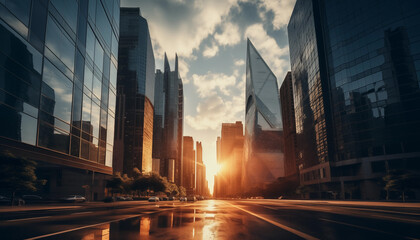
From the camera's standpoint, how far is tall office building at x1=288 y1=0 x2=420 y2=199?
66500 mm

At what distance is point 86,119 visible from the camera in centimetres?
4122

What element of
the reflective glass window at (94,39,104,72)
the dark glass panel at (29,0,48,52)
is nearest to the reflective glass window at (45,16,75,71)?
the dark glass panel at (29,0,48,52)

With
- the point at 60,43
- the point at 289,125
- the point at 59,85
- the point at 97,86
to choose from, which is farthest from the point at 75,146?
the point at 289,125

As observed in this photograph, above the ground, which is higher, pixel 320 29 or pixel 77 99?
pixel 320 29

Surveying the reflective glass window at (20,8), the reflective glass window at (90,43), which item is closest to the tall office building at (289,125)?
the reflective glass window at (90,43)

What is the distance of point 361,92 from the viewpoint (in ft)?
246

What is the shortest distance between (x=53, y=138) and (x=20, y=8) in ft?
44.2

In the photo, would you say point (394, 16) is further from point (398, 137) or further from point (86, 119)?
point (86, 119)

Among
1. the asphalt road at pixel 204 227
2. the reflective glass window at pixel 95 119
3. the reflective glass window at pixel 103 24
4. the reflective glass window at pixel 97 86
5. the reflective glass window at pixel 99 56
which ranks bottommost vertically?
the asphalt road at pixel 204 227

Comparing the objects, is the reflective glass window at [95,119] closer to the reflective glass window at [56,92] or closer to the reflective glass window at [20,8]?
the reflective glass window at [56,92]

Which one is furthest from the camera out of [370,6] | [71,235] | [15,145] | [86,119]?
[370,6]

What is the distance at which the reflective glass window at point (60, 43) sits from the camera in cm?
3216

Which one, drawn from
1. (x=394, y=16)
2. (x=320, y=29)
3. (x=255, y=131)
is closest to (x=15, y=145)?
(x=394, y=16)

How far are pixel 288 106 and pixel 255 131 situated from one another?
47558 millimetres
